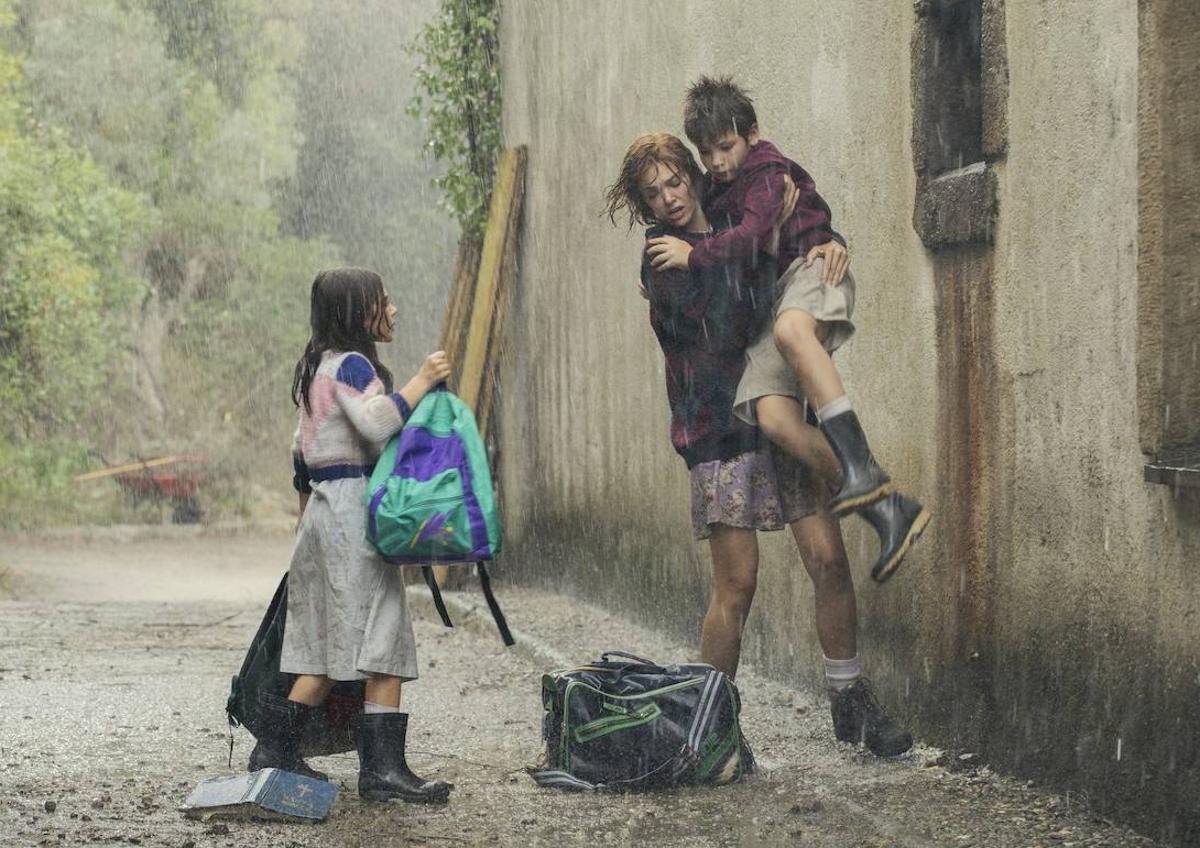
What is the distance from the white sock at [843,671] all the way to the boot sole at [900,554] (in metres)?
0.72

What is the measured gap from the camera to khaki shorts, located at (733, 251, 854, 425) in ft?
16.4

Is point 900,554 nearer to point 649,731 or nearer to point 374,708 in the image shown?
point 649,731

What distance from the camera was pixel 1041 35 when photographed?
15.4 ft

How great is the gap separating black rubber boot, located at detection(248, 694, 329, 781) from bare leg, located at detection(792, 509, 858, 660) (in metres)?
1.61

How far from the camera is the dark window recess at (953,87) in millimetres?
5363

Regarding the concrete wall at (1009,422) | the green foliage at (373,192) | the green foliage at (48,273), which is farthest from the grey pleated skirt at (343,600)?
the green foliage at (373,192)

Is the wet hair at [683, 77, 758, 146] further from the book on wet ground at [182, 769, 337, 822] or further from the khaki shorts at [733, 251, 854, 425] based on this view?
the book on wet ground at [182, 769, 337, 822]

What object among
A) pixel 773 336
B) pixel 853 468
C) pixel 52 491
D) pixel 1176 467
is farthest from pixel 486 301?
pixel 52 491

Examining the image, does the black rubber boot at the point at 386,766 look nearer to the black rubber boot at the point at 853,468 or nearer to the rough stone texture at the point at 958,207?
the black rubber boot at the point at 853,468

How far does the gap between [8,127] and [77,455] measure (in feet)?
14.5

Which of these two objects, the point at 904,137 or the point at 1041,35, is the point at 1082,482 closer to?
the point at 1041,35

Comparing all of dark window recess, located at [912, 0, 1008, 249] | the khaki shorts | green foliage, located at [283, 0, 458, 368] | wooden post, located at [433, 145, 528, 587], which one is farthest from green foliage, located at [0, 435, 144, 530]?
Answer: dark window recess, located at [912, 0, 1008, 249]

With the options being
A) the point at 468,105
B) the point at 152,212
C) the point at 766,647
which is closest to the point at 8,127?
the point at 152,212

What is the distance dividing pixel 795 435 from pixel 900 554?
25.8 inches
